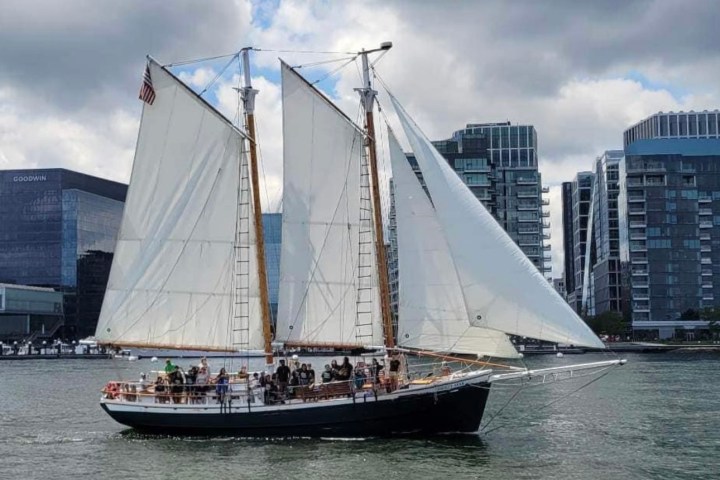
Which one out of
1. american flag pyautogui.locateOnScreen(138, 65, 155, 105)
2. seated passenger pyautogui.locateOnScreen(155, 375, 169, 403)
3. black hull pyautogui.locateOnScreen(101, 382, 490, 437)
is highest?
american flag pyautogui.locateOnScreen(138, 65, 155, 105)

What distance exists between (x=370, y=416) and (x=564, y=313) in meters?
10.5

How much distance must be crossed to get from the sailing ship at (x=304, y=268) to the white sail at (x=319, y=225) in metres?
0.07

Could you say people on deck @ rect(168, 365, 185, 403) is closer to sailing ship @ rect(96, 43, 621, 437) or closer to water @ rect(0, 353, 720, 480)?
sailing ship @ rect(96, 43, 621, 437)

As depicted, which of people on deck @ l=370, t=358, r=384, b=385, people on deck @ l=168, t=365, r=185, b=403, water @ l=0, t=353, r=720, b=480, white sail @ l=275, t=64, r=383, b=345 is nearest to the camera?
water @ l=0, t=353, r=720, b=480

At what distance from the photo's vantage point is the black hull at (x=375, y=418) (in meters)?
45.3

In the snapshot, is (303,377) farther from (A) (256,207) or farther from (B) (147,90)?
(B) (147,90)

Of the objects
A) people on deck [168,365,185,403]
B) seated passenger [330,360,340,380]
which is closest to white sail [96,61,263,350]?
people on deck [168,365,185,403]

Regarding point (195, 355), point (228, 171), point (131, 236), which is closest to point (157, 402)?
point (131, 236)

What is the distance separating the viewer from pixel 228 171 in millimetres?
50656

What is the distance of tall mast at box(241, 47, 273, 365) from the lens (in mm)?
49875

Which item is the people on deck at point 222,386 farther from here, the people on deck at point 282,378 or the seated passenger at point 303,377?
the seated passenger at point 303,377

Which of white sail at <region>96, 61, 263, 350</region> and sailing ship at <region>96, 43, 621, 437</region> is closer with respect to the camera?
sailing ship at <region>96, 43, 621, 437</region>

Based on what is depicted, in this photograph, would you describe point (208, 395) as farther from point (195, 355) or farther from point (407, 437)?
point (195, 355)

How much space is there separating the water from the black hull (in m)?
0.63
